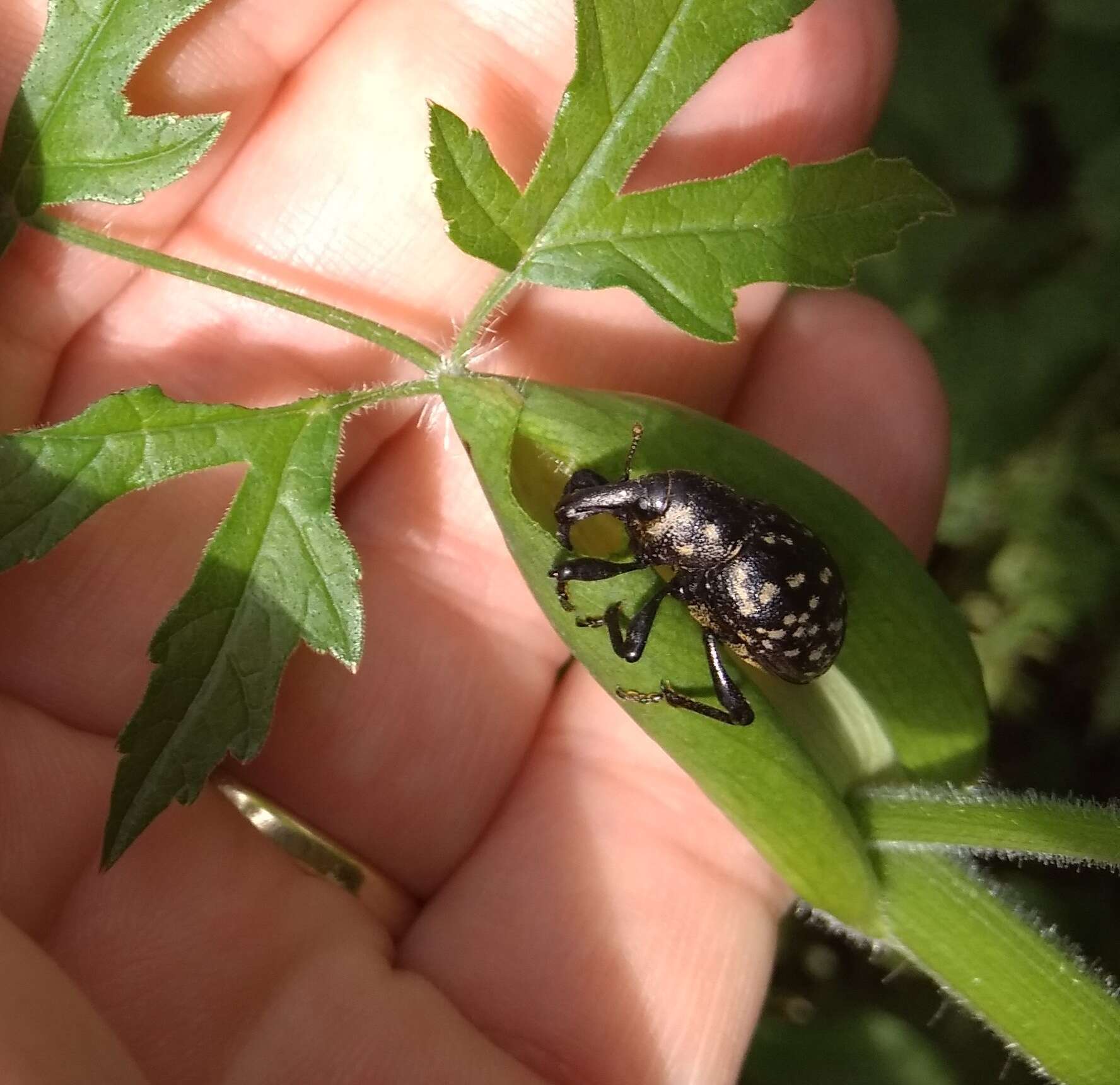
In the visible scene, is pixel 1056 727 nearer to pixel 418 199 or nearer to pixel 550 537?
pixel 550 537

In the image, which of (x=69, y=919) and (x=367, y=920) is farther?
(x=367, y=920)

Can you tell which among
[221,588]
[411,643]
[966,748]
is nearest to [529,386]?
[221,588]

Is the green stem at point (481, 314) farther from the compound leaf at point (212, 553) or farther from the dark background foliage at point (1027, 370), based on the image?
the dark background foliage at point (1027, 370)

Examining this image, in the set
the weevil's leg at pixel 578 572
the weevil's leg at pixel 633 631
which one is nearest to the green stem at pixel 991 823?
the weevil's leg at pixel 633 631

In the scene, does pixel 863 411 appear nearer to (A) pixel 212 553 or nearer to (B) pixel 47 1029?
(A) pixel 212 553

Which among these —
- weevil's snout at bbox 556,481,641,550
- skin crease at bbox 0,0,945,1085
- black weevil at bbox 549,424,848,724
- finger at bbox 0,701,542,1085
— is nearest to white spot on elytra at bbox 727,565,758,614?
black weevil at bbox 549,424,848,724
